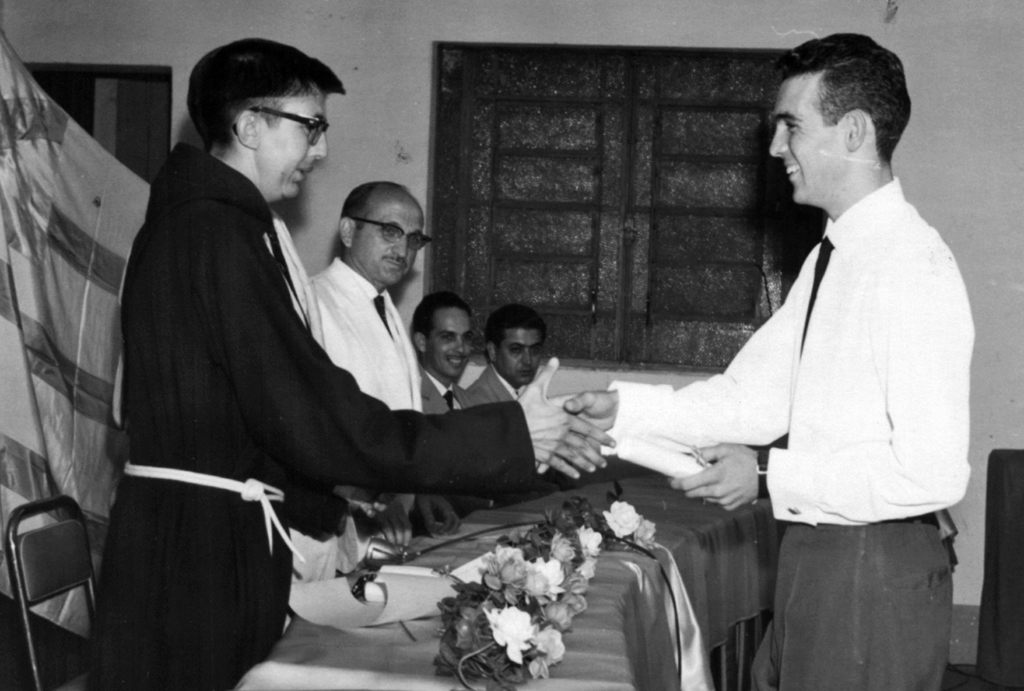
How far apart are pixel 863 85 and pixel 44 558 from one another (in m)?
1.96

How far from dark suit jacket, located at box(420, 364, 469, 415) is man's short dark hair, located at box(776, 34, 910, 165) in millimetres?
2626

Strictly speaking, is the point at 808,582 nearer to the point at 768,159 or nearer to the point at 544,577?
the point at 544,577

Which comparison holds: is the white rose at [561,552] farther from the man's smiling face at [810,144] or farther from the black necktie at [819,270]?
the man's smiling face at [810,144]

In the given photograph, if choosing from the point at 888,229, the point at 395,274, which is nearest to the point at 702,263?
the point at 395,274

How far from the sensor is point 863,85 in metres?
2.11

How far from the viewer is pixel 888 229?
2107 millimetres

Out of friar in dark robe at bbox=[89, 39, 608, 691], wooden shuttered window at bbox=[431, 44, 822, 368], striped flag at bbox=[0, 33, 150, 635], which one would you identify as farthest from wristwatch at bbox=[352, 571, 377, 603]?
wooden shuttered window at bbox=[431, 44, 822, 368]

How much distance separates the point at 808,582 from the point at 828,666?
146 millimetres

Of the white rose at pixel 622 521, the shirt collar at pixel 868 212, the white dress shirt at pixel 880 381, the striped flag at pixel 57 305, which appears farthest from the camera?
the striped flag at pixel 57 305

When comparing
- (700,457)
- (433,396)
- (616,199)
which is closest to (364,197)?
(433,396)

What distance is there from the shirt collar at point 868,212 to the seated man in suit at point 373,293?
197cm

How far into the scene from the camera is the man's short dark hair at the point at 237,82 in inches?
84.5

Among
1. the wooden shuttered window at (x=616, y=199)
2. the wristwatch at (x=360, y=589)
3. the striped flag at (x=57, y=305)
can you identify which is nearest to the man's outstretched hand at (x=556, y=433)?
the wristwatch at (x=360, y=589)

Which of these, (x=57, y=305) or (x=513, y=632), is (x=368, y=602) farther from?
(x=57, y=305)
